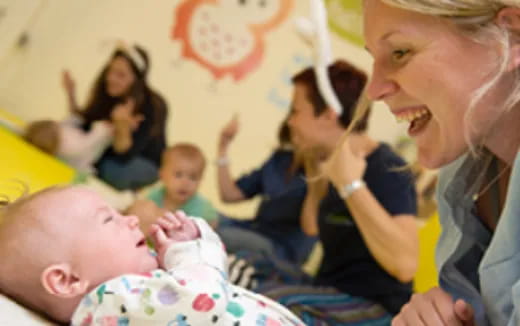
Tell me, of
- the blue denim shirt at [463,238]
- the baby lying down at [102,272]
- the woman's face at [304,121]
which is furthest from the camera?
the woman's face at [304,121]

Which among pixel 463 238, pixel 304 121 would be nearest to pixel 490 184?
pixel 463 238

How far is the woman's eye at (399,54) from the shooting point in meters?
0.77

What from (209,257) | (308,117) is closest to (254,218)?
(308,117)

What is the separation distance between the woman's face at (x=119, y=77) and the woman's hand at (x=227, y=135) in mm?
378

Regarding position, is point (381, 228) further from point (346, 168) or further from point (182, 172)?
point (182, 172)

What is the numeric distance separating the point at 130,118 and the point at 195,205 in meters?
0.44

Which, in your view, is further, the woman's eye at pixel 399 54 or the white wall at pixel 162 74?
the white wall at pixel 162 74

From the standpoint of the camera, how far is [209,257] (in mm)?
731

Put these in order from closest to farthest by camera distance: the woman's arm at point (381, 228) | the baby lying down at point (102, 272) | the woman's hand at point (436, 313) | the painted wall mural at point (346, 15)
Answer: the baby lying down at point (102, 272) → the woman's hand at point (436, 313) → the painted wall mural at point (346, 15) → the woman's arm at point (381, 228)

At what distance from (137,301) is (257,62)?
1607 mm

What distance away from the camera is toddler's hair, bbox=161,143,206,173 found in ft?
6.59

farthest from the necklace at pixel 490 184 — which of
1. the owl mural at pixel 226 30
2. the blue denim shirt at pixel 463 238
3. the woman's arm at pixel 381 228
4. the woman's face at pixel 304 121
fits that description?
the owl mural at pixel 226 30

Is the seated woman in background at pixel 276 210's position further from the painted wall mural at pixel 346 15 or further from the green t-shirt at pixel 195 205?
the painted wall mural at pixel 346 15

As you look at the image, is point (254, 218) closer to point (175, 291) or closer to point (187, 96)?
point (187, 96)
